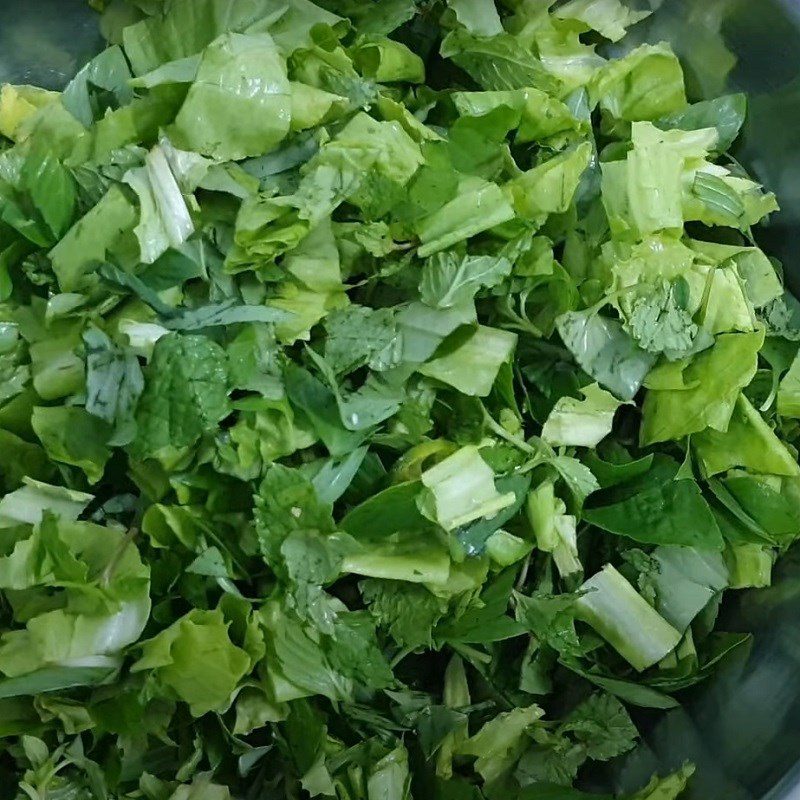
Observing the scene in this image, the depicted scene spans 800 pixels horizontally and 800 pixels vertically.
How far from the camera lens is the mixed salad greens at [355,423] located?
34.3 inches

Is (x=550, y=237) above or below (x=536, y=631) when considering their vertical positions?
above

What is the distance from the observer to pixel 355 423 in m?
0.87

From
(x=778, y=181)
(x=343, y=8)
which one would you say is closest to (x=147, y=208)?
(x=343, y=8)

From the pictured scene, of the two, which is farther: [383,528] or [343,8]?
[343,8]

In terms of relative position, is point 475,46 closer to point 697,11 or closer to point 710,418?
point 697,11

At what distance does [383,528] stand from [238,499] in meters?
0.15

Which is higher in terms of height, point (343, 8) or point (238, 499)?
point (343, 8)

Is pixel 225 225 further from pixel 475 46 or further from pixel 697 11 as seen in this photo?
pixel 697 11

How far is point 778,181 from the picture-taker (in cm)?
101

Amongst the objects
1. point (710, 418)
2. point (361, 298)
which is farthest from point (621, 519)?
point (361, 298)

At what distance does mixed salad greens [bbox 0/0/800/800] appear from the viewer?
871 millimetres

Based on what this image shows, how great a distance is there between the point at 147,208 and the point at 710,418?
607 mm

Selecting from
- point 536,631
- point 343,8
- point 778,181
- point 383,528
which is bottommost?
point 536,631

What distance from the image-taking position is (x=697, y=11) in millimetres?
1001
